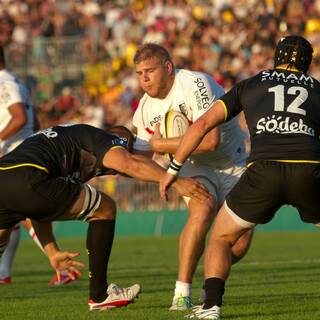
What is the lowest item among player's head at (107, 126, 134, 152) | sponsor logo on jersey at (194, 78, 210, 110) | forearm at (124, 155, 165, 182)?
forearm at (124, 155, 165, 182)

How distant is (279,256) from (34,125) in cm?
463

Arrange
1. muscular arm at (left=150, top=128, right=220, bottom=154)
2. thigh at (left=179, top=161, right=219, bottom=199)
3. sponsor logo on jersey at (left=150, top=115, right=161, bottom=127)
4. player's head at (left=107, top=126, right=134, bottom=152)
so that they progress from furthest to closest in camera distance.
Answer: thigh at (left=179, top=161, right=219, bottom=199), sponsor logo on jersey at (left=150, top=115, right=161, bottom=127), muscular arm at (left=150, top=128, right=220, bottom=154), player's head at (left=107, top=126, right=134, bottom=152)

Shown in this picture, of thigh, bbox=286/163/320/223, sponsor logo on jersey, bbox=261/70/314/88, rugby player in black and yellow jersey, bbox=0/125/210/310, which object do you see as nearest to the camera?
thigh, bbox=286/163/320/223

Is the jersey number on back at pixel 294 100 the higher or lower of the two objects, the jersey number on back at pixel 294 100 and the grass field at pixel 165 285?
the higher

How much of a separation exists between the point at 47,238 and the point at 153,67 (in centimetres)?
184

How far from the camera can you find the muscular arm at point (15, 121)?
1378cm

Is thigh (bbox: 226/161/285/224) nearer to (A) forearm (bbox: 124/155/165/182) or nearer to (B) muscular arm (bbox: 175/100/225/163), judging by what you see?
(B) muscular arm (bbox: 175/100/225/163)

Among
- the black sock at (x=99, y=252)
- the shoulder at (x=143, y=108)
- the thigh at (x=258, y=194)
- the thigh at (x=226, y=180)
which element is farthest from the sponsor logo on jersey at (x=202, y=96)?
the thigh at (x=258, y=194)

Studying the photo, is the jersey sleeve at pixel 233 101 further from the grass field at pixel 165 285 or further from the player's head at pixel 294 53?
the grass field at pixel 165 285

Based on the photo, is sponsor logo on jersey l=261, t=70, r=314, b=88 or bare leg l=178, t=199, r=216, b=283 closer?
sponsor logo on jersey l=261, t=70, r=314, b=88

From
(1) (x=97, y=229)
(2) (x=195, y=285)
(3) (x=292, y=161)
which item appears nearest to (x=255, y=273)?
(2) (x=195, y=285)

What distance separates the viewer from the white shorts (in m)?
10.5

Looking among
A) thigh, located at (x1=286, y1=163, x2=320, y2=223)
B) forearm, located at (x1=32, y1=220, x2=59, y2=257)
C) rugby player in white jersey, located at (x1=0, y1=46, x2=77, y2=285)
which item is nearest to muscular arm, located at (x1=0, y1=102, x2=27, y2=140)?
rugby player in white jersey, located at (x1=0, y1=46, x2=77, y2=285)

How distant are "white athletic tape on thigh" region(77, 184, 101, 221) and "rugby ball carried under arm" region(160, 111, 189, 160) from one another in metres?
1.28
